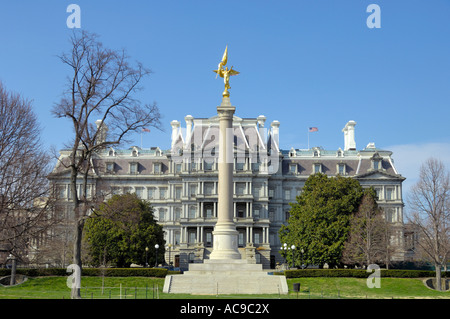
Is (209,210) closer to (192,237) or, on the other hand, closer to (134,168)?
(192,237)

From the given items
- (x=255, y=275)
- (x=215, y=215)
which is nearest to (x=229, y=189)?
(x=255, y=275)

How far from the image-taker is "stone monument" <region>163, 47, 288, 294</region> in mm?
37062

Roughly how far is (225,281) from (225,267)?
5.51 feet

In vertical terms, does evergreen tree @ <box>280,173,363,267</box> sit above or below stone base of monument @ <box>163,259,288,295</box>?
above

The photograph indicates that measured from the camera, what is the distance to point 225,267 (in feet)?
127

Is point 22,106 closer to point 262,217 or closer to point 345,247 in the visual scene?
point 345,247

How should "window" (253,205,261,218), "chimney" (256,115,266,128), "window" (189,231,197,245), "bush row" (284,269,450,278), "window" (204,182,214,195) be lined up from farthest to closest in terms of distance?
"chimney" (256,115,266,128) → "window" (253,205,261,218) → "window" (204,182,214,195) → "window" (189,231,197,245) → "bush row" (284,269,450,278)

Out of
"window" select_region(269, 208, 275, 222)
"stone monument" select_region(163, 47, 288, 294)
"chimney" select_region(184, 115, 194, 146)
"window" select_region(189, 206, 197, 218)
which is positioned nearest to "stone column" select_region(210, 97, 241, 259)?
"stone monument" select_region(163, 47, 288, 294)

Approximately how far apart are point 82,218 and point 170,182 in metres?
55.8

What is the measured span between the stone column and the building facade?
1491 inches

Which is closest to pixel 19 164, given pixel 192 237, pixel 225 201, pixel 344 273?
pixel 225 201

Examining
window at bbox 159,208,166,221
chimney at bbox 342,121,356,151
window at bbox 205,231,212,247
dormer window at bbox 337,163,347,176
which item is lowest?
window at bbox 205,231,212,247

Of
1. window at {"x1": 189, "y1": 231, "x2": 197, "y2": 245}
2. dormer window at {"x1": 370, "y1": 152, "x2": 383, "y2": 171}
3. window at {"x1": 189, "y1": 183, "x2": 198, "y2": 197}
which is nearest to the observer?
window at {"x1": 189, "y1": 231, "x2": 197, "y2": 245}

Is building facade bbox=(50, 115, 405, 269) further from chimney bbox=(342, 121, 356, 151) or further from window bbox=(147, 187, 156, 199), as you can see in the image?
chimney bbox=(342, 121, 356, 151)
